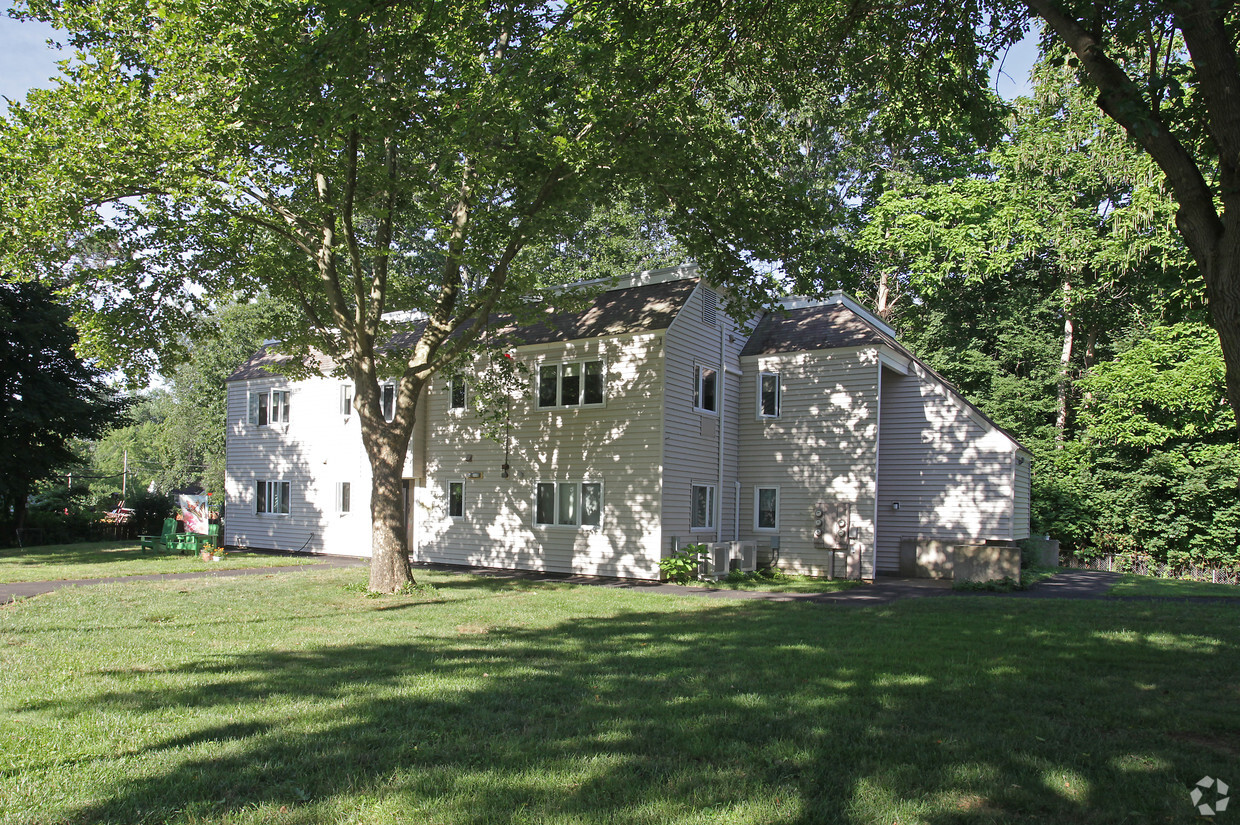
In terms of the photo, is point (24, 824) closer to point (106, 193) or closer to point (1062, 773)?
point (1062, 773)

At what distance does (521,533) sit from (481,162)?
34.5 ft

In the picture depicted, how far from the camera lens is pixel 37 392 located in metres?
25.9

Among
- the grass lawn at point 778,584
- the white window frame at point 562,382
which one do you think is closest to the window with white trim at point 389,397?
the white window frame at point 562,382

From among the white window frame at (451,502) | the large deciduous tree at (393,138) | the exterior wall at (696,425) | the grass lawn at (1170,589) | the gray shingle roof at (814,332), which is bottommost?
the grass lawn at (1170,589)

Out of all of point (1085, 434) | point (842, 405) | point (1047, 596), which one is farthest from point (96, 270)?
point (1085, 434)

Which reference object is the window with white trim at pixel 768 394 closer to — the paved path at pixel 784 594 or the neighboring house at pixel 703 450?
the neighboring house at pixel 703 450

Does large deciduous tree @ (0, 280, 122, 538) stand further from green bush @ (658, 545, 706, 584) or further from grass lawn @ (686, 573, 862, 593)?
grass lawn @ (686, 573, 862, 593)

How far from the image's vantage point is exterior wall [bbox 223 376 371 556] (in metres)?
24.7

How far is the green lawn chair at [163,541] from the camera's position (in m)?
24.2

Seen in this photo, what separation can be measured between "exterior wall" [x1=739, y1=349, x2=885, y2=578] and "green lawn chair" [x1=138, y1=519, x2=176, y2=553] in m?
17.1

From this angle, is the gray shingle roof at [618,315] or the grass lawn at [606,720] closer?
the grass lawn at [606,720]

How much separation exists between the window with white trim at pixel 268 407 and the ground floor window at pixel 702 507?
1496 centimetres

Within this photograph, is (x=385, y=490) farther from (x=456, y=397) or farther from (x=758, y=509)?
(x=758, y=509)

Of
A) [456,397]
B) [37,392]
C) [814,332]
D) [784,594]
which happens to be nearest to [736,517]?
[814,332]
